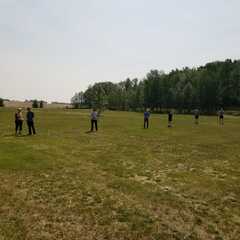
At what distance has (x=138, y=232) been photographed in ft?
33.6

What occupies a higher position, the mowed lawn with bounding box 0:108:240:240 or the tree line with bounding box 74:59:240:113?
the tree line with bounding box 74:59:240:113

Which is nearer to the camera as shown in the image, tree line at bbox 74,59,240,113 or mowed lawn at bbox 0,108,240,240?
mowed lawn at bbox 0,108,240,240

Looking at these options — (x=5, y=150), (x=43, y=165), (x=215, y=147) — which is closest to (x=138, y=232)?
(x=43, y=165)

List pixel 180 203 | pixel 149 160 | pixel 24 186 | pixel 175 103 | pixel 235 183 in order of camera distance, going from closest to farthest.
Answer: pixel 180 203 < pixel 24 186 < pixel 235 183 < pixel 149 160 < pixel 175 103

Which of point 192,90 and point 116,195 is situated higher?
point 192,90

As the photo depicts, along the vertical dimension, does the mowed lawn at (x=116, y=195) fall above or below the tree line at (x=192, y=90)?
below

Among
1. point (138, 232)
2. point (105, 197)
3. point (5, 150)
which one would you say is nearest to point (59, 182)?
point (105, 197)

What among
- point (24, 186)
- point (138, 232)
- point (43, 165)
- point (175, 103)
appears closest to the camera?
point (138, 232)

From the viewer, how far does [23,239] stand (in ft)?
31.1

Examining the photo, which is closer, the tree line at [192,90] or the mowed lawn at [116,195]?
the mowed lawn at [116,195]

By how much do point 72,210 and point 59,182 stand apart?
3432 millimetres

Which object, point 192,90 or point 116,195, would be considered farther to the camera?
point 192,90

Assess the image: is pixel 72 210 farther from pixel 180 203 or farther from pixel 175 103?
pixel 175 103

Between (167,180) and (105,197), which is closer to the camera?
(105,197)
